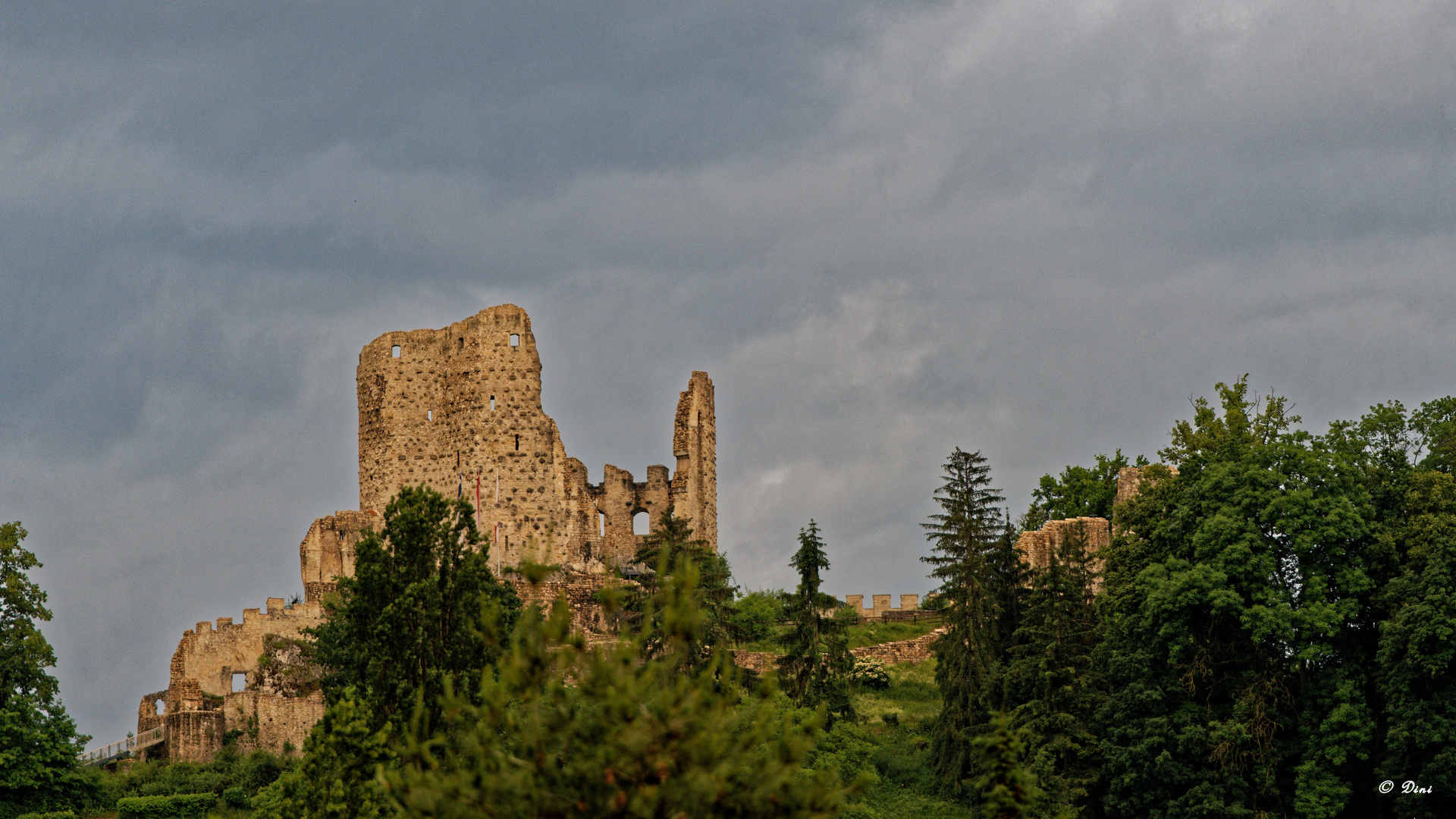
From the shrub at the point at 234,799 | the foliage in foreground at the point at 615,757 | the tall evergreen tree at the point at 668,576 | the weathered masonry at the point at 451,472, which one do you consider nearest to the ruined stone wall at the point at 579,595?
the weathered masonry at the point at 451,472

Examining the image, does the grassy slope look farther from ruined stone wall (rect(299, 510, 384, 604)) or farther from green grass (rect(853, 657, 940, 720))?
ruined stone wall (rect(299, 510, 384, 604))

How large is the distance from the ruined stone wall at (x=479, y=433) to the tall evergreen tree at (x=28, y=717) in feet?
46.8

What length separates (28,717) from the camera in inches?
1452

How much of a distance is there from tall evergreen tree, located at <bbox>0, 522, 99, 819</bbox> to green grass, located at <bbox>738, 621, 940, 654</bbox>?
22.5 meters

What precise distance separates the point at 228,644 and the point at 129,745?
7210 mm

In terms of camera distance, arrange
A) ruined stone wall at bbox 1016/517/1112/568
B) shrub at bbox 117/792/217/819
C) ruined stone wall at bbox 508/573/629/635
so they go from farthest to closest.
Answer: ruined stone wall at bbox 508/573/629/635
ruined stone wall at bbox 1016/517/1112/568
shrub at bbox 117/792/217/819

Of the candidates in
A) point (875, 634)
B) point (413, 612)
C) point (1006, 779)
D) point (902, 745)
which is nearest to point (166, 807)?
point (413, 612)

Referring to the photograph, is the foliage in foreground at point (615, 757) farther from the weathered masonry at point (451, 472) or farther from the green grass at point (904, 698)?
the weathered masonry at point (451, 472)

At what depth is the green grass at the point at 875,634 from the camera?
53406 millimetres

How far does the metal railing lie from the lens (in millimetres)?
43438

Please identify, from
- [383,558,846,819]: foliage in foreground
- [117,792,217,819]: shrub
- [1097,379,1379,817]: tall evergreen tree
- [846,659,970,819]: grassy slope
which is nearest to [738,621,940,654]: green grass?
[846,659,970,819]: grassy slope

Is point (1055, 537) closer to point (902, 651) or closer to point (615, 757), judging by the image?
point (902, 651)

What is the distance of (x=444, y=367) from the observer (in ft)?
177

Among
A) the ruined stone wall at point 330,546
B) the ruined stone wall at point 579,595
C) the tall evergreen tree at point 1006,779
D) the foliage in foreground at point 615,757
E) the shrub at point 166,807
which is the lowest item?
the shrub at point 166,807
